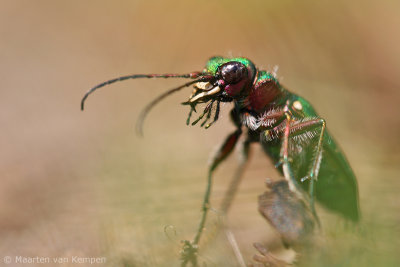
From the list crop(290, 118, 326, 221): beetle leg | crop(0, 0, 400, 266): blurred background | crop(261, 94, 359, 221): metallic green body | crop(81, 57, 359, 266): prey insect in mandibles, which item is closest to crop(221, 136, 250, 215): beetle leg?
crop(0, 0, 400, 266): blurred background

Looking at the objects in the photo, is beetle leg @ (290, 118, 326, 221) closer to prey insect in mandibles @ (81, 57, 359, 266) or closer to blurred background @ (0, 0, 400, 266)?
prey insect in mandibles @ (81, 57, 359, 266)

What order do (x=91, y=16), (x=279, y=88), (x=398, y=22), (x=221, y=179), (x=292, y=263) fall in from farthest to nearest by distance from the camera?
(x=91, y=16) < (x=398, y=22) < (x=221, y=179) < (x=279, y=88) < (x=292, y=263)

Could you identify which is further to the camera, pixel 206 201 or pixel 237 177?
pixel 237 177

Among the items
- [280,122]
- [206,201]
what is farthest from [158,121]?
[280,122]

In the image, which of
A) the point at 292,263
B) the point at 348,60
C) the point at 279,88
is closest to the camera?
the point at 292,263

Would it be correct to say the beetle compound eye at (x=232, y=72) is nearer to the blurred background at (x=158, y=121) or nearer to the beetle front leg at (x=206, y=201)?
the blurred background at (x=158, y=121)

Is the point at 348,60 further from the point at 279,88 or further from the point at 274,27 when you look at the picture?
the point at 279,88

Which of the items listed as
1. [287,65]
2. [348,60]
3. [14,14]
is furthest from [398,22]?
[14,14]

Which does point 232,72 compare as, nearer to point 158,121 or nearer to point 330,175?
point 330,175
